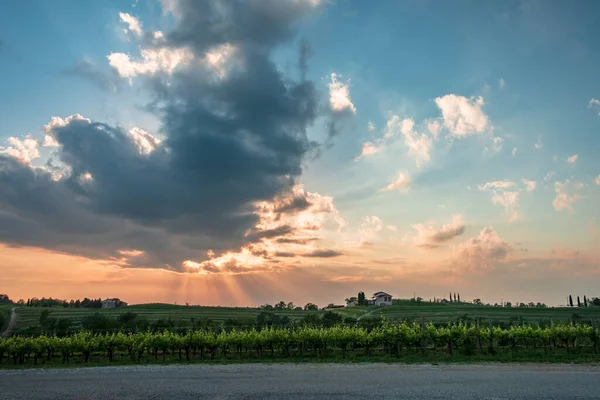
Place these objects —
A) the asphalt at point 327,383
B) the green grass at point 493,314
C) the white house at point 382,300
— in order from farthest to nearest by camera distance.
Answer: the white house at point 382,300, the green grass at point 493,314, the asphalt at point 327,383

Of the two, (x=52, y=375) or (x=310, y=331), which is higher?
(x=310, y=331)

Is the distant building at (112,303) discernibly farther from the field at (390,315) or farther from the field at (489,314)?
the field at (489,314)

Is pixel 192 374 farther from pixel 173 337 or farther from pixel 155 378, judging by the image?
pixel 173 337

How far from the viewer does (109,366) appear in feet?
84.4

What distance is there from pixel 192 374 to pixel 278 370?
393 centimetres

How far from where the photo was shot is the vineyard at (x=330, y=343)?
90.2ft

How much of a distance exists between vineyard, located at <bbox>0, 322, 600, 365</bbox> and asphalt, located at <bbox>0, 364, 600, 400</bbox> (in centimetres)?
517

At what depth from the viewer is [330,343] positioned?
94.4ft

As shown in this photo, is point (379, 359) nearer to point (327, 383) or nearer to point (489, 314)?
point (327, 383)

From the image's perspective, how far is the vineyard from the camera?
2750 centimetres

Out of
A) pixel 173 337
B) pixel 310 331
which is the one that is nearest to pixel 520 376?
pixel 310 331

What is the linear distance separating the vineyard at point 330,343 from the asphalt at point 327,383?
17.0 feet

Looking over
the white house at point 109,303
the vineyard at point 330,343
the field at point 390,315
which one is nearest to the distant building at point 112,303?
the white house at point 109,303

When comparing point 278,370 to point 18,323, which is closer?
point 278,370
